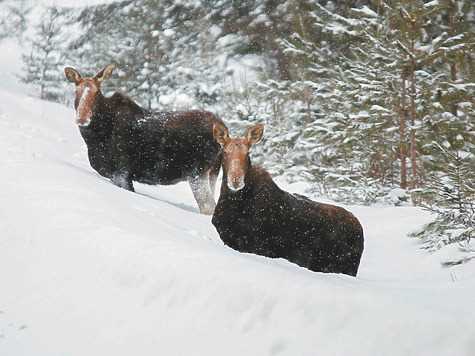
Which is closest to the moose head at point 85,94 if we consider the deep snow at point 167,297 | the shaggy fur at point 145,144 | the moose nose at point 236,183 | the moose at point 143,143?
the moose at point 143,143

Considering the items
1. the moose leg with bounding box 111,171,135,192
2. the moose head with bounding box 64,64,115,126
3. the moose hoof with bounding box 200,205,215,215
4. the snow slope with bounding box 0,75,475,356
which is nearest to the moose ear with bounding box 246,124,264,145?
the snow slope with bounding box 0,75,475,356

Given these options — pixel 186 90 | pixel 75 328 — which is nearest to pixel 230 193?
pixel 75 328

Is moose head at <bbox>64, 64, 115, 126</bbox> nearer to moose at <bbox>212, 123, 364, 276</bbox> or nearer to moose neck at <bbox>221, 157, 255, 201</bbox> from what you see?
moose at <bbox>212, 123, 364, 276</bbox>

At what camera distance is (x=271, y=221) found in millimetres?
6098

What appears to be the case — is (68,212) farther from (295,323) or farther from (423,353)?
(423,353)

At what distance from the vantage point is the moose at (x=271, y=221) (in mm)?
6078

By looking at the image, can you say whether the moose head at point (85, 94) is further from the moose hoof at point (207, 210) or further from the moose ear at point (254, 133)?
the moose ear at point (254, 133)

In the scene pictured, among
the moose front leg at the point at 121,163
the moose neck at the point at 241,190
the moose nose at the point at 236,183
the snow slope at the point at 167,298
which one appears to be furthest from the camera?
the moose front leg at the point at 121,163

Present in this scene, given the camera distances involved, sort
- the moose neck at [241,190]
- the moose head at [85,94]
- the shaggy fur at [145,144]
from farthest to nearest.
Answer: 1. the shaggy fur at [145,144]
2. the moose head at [85,94]
3. the moose neck at [241,190]

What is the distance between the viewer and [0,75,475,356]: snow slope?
3365 mm

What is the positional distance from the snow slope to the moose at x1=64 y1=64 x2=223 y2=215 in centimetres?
241

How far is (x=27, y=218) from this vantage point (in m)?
5.90

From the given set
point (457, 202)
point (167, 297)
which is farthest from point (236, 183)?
point (457, 202)

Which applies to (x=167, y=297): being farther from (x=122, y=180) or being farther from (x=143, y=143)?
(x=143, y=143)
